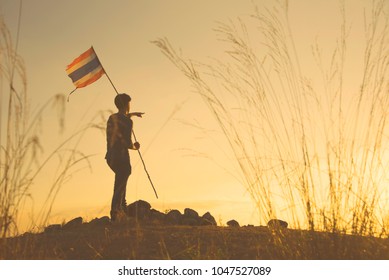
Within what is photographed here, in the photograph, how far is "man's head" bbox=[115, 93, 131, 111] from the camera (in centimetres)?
656

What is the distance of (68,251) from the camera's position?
4.39 metres

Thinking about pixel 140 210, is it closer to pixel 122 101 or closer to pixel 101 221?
pixel 101 221

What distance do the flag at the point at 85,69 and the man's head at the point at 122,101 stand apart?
20.3 inches

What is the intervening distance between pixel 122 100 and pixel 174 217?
1476 millimetres

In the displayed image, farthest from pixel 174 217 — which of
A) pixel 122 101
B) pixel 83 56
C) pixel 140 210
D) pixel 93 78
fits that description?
pixel 83 56

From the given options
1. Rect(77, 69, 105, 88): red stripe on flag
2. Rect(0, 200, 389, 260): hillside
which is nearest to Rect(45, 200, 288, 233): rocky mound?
Rect(0, 200, 389, 260): hillside

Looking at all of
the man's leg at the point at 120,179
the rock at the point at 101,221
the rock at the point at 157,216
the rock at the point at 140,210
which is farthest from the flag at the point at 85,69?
the rock at the point at 157,216

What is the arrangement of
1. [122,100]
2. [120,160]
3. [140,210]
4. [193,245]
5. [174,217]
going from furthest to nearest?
[140,210] → [174,217] → [122,100] → [120,160] → [193,245]

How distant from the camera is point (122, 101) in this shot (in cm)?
656

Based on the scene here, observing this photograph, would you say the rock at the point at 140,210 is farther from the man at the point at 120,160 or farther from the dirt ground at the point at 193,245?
the dirt ground at the point at 193,245
